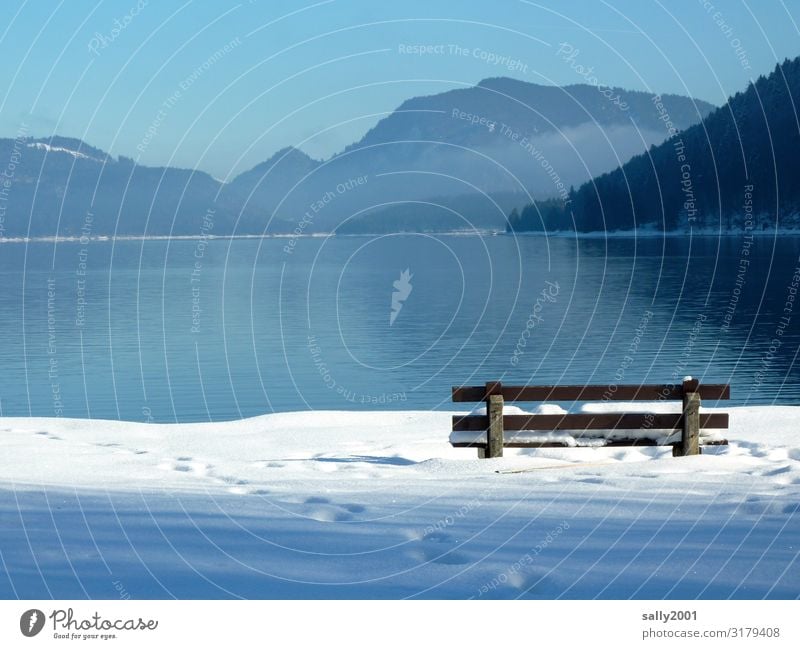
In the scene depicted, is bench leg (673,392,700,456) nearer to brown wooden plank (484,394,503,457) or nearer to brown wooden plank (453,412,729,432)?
brown wooden plank (453,412,729,432)

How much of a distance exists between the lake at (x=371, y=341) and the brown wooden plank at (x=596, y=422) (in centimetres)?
1920

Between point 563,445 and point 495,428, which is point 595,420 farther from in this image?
point 495,428

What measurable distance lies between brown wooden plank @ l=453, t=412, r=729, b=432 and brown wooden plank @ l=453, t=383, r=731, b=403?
0.96 feet

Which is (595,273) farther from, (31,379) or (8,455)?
(8,455)

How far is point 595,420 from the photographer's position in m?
17.0

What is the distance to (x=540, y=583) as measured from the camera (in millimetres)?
9055

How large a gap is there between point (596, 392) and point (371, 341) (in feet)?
136

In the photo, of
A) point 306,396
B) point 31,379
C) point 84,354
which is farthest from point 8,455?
point 84,354

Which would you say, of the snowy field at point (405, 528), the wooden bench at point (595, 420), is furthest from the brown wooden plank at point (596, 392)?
the snowy field at point (405, 528)

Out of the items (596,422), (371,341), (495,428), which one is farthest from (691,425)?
(371,341)

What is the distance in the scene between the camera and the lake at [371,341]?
4131 cm

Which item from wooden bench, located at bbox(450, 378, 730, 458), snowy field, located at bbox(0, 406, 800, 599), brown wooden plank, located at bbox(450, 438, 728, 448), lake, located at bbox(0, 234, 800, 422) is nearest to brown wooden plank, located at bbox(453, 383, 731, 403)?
wooden bench, located at bbox(450, 378, 730, 458)

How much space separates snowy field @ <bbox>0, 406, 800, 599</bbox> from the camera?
891cm

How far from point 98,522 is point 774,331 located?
54929 millimetres
